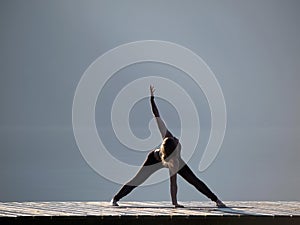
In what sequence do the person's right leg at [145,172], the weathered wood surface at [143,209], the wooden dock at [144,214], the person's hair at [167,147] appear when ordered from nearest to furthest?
the wooden dock at [144,214] → the weathered wood surface at [143,209] → the person's hair at [167,147] → the person's right leg at [145,172]

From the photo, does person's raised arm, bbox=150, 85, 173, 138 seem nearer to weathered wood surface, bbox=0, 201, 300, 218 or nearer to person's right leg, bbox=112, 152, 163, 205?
person's right leg, bbox=112, 152, 163, 205

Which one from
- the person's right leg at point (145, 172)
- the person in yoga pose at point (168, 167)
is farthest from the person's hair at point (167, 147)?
the person's right leg at point (145, 172)

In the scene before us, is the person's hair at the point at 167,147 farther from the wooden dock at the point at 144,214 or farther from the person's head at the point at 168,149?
the wooden dock at the point at 144,214

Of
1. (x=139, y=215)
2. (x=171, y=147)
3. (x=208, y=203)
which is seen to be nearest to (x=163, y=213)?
(x=139, y=215)

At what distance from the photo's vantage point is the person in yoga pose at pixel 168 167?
17672 millimetres

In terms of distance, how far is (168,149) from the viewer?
694 inches

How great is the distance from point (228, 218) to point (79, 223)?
10.9ft

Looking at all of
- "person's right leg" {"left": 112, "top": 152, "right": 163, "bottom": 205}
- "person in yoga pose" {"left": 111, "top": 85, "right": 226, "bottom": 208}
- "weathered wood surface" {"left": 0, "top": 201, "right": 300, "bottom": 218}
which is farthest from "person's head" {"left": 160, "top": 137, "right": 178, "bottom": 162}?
"weathered wood surface" {"left": 0, "top": 201, "right": 300, "bottom": 218}

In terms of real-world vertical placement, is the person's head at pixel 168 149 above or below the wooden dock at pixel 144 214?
above

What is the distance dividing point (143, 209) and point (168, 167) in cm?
125

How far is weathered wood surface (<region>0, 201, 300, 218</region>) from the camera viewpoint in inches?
644

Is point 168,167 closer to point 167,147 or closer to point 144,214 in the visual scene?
point 167,147

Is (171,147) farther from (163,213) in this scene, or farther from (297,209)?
(297,209)

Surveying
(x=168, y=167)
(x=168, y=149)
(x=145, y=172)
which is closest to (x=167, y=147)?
(x=168, y=149)
